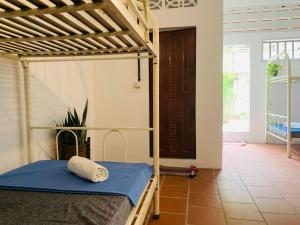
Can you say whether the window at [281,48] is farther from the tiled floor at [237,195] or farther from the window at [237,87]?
the tiled floor at [237,195]

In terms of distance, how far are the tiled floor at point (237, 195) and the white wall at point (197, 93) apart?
0.39 metres

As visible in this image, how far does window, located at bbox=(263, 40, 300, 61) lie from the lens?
412 cm

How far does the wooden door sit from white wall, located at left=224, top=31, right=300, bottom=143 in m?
1.89

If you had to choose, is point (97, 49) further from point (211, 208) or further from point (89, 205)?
point (211, 208)

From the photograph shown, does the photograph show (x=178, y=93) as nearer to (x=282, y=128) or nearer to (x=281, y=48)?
(x=282, y=128)

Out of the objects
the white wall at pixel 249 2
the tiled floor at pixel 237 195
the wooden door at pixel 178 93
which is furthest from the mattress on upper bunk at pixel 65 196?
the white wall at pixel 249 2

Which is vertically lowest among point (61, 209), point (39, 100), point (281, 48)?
point (61, 209)

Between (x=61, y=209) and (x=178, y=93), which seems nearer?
(x=61, y=209)

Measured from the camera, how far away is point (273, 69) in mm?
3941

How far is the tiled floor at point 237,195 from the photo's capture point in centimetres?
163

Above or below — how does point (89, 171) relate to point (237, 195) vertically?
above

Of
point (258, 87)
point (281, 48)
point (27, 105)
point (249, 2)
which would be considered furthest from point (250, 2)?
point (27, 105)

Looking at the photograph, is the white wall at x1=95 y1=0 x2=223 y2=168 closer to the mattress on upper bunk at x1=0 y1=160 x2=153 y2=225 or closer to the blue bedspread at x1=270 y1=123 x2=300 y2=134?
the blue bedspread at x1=270 y1=123 x2=300 y2=134

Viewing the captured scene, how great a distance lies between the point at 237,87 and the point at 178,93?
2175 millimetres
